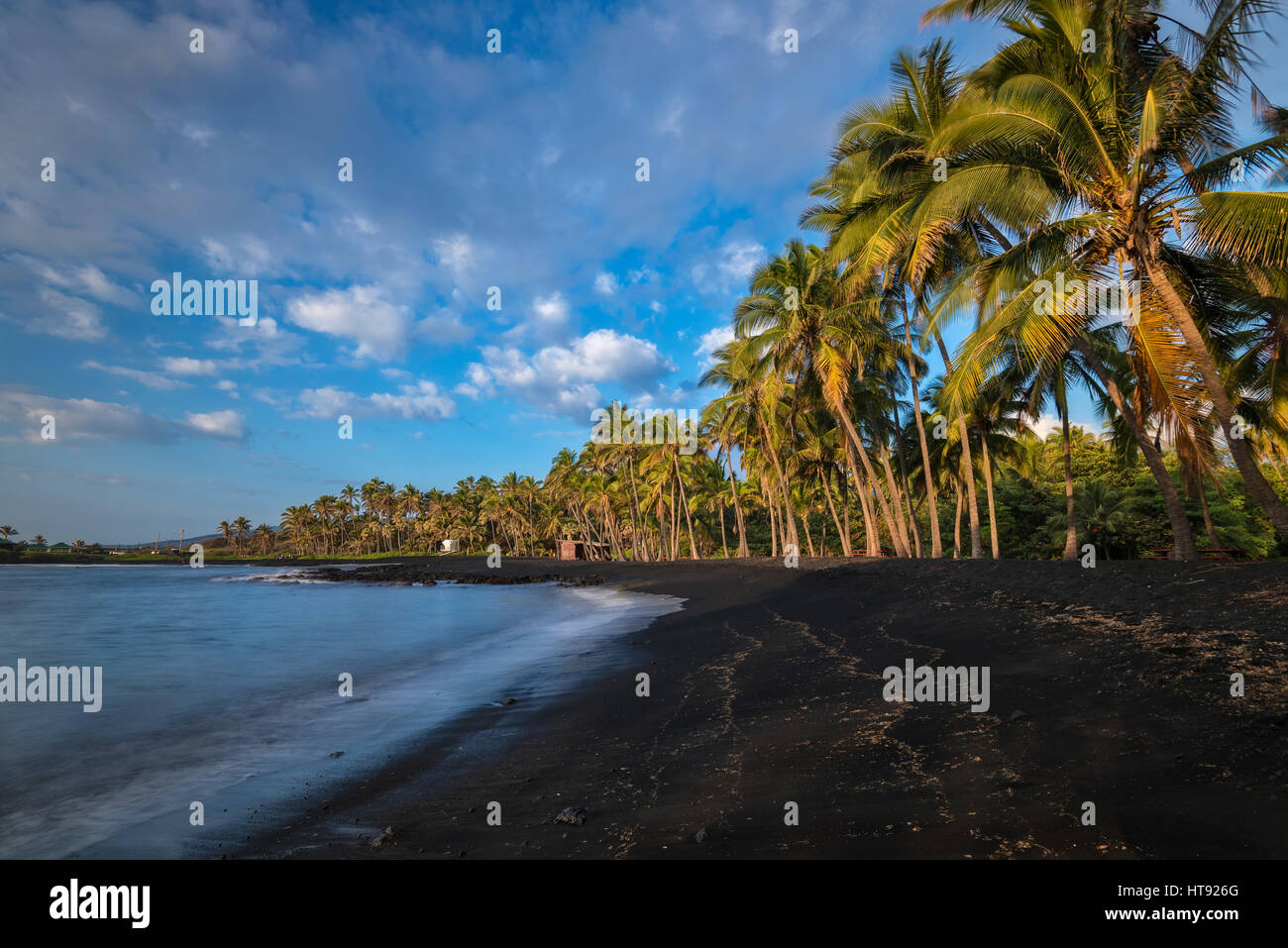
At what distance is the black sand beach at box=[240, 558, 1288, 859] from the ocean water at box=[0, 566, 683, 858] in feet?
3.73

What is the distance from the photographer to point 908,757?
15.3 ft

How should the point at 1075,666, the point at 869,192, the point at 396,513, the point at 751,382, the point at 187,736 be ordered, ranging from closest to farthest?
the point at 1075,666
the point at 187,736
the point at 869,192
the point at 751,382
the point at 396,513

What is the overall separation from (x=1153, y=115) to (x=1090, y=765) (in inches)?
388

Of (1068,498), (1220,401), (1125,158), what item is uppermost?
(1125,158)

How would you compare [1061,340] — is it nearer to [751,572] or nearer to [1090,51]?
[1090,51]

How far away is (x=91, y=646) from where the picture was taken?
674 inches

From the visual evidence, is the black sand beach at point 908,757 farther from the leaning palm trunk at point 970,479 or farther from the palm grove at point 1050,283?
the leaning palm trunk at point 970,479

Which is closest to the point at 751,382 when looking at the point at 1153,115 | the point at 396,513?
the point at 1153,115

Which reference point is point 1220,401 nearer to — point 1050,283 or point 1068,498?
point 1050,283

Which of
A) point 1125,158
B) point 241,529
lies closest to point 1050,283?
point 1125,158

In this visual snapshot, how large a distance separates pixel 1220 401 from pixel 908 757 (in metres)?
9.17

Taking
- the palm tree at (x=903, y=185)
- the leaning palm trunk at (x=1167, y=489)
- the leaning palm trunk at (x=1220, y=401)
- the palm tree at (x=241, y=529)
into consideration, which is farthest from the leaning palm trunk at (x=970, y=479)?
the palm tree at (x=241, y=529)

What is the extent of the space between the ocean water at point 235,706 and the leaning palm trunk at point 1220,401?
10.9 meters
